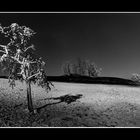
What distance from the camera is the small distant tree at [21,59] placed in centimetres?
2239

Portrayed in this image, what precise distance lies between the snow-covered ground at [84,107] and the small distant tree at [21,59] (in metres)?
2.25

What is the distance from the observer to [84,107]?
2508 cm

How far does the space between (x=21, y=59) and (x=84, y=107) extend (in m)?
7.55

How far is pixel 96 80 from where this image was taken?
34.5 metres

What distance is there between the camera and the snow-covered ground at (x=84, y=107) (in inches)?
859

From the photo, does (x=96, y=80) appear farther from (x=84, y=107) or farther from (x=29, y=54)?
(x=29, y=54)

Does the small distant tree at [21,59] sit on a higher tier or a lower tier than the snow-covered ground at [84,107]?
higher

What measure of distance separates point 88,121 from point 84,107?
10.4ft

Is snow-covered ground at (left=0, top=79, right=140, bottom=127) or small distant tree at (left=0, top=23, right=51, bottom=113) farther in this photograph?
small distant tree at (left=0, top=23, right=51, bottom=113)

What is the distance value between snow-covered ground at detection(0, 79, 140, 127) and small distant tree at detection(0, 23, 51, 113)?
7.39 ft

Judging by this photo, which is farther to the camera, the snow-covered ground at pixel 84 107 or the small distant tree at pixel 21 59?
the small distant tree at pixel 21 59

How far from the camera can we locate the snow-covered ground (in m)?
21.8
